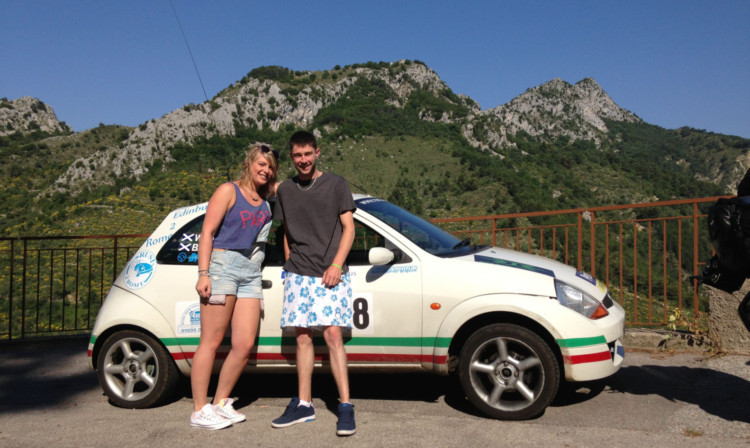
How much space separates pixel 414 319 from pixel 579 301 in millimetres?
1158

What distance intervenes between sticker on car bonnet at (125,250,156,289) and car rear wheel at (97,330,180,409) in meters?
0.39

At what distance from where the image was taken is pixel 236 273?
3.76m

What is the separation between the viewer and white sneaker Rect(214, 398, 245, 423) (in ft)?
12.6

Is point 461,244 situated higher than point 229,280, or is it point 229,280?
point 461,244

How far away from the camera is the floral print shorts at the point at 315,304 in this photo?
11.8 feet

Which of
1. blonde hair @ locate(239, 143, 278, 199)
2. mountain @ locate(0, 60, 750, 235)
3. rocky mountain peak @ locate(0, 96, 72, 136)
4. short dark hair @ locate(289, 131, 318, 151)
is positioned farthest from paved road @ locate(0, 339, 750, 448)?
rocky mountain peak @ locate(0, 96, 72, 136)

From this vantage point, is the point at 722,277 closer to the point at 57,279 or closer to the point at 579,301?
the point at 579,301

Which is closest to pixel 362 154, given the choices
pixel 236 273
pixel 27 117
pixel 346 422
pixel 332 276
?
pixel 27 117

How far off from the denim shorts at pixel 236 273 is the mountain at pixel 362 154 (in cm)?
5749

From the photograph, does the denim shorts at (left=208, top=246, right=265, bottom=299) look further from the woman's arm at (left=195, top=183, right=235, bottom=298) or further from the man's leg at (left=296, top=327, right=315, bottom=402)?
the man's leg at (left=296, top=327, right=315, bottom=402)

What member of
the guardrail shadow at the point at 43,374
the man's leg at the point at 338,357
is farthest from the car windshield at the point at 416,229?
the guardrail shadow at the point at 43,374

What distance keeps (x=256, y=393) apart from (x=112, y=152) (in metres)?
95.2

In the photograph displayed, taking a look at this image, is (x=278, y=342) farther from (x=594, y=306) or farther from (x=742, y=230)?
(x=742, y=230)

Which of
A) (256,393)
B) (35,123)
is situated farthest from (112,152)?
(256,393)
